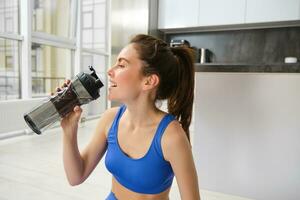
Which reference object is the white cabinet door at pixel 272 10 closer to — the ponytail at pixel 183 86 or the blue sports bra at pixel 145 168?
the ponytail at pixel 183 86

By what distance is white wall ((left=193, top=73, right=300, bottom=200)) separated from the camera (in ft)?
5.33

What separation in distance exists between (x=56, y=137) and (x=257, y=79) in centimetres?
279

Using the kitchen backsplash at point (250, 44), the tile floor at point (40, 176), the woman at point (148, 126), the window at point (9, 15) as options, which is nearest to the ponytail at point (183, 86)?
the woman at point (148, 126)

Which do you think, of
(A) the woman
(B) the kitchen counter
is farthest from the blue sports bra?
(B) the kitchen counter

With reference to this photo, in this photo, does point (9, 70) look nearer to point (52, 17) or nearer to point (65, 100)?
point (52, 17)

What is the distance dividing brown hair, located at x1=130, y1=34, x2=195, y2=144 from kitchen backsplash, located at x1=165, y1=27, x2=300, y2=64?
9.50 ft

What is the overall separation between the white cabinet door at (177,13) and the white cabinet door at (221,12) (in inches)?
4.1

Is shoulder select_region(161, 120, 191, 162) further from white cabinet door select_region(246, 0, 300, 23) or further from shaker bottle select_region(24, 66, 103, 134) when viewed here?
white cabinet door select_region(246, 0, 300, 23)

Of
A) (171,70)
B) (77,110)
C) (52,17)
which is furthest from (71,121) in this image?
(52,17)

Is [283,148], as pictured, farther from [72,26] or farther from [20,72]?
[72,26]

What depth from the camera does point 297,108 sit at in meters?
1.59

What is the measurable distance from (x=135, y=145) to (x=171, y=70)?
0.29m

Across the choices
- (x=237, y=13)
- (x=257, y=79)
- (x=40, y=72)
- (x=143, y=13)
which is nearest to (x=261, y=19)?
(x=237, y=13)

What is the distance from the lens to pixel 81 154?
107cm
